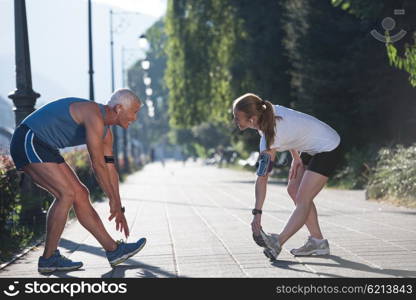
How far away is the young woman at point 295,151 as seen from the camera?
23.8 ft

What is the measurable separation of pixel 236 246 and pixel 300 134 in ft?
6.43

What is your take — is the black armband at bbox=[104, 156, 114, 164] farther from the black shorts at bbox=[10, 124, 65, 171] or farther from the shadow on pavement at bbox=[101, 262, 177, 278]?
the shadow on pavement at bbox=[101, 262, 177, 278]

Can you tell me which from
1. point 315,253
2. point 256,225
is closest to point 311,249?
point 315,253

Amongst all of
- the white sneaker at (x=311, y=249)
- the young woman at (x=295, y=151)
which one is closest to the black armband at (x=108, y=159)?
the young woman at (x=295, y=151)

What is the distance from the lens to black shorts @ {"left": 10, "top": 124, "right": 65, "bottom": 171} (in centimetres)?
706

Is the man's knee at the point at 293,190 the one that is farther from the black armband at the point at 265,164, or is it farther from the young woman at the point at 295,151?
the black armband at the point at 265,164

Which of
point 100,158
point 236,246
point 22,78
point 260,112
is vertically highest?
point 260,112

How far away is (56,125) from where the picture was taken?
7066 mm

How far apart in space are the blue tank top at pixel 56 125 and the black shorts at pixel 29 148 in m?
0.04

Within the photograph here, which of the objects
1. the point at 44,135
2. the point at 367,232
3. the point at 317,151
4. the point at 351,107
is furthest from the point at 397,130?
the point at 44,135

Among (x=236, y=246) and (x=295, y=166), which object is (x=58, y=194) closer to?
(x=295, y=166)

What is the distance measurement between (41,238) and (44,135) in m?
3.83

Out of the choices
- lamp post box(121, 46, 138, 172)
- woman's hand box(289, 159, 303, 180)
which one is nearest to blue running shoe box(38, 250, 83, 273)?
woman's hand box(289, 159, 303, 180)

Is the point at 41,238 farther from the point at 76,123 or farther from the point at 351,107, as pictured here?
the point at 351,107
